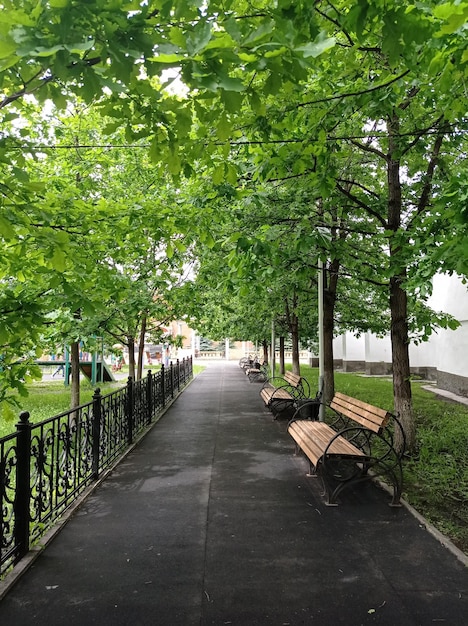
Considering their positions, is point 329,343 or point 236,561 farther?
point 329,343

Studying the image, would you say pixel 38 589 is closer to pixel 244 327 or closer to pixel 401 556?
pixel 401 556

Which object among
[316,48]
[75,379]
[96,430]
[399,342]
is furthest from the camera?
[75,379]

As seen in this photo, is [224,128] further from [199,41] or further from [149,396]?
[149,396]

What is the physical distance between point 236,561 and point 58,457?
2.08 meters

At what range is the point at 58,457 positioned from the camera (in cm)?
459

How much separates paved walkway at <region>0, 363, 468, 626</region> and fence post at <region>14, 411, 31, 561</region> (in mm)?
233

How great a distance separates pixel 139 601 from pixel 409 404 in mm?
5184

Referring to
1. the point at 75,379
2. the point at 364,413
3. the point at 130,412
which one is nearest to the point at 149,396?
the point at 75,379

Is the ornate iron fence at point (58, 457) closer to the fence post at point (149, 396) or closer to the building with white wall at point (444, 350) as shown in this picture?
the fence post at point (149, 396)

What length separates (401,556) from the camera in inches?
149

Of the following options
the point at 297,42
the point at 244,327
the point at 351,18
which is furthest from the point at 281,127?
the point at 244,327

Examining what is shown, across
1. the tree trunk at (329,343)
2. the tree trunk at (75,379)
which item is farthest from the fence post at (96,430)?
the tree trunk at (329,343)

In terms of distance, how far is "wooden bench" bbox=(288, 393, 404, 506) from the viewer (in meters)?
4.99

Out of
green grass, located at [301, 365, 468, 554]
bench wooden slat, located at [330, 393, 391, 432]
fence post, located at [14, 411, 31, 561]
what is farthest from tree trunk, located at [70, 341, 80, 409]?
green grass, located at [301, 365, 468, 554]
